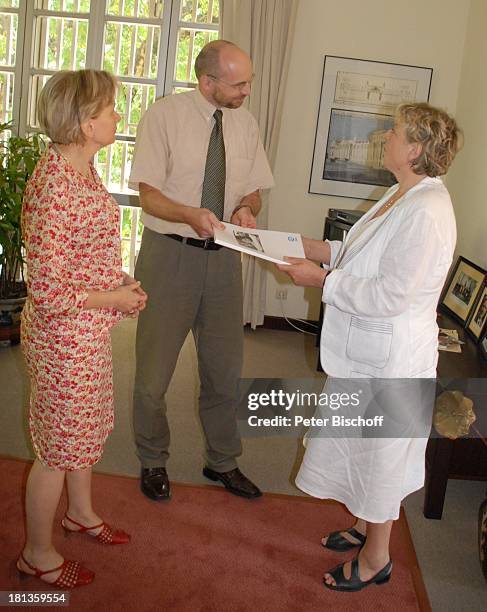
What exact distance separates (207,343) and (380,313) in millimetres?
932

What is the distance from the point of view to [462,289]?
3781mm

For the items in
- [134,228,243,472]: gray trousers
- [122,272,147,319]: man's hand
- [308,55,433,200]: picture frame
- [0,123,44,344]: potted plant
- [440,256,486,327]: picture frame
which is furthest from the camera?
[308,55,433,200]: picture frame

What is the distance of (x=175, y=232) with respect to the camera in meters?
2.58

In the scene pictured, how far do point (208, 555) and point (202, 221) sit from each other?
1.16 meters

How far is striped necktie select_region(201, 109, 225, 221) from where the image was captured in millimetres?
2621

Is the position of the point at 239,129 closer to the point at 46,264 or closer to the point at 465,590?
the point at 46,264

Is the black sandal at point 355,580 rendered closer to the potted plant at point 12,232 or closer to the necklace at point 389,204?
the necklace at point 389,204

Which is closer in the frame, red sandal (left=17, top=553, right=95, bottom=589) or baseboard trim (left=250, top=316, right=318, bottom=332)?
red sandal (left=17, top=553, right=95, bottom=589)

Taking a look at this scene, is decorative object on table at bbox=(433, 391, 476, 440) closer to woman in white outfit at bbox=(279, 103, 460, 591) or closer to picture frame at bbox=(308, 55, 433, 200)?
woman in white outfit at bbox=(279, 103, 460, 591)

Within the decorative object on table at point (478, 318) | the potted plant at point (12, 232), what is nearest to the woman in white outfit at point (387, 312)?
the decorative object on table at point (478, 318)

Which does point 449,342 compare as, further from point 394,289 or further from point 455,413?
point 394,289

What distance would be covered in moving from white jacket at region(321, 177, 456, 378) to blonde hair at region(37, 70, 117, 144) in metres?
0.85

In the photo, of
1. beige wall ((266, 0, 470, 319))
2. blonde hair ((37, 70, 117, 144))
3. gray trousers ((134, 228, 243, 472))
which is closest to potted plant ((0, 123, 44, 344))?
gray trousers ((134, 228, 243, 472))

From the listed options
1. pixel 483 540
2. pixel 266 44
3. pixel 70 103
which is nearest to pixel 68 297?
pixel 70 103
